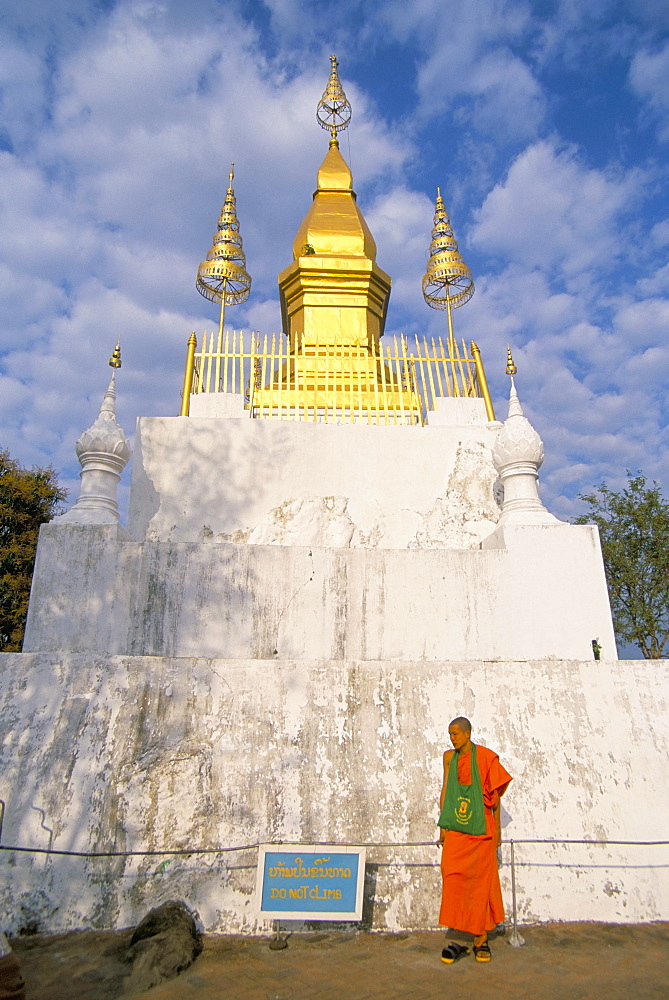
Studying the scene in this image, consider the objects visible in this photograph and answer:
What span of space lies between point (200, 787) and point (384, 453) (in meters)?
4.74

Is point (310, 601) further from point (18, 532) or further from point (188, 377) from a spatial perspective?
point (18, 532)

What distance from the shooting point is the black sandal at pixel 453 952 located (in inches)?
142

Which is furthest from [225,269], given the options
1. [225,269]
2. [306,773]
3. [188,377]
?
[306,773]

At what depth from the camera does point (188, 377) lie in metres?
9.11

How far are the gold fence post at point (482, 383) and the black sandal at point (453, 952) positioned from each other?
21.5ft

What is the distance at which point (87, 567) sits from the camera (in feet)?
18.9

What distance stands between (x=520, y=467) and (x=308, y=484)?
2.45 meters

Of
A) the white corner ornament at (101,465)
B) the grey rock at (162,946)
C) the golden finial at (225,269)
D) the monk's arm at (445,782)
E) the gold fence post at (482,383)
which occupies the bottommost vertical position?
the grey rock at (162,946)

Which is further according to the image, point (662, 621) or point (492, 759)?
point (662, 621)

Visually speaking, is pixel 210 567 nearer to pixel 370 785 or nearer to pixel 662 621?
pixel 370 785

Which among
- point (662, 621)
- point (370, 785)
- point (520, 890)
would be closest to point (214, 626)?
point (370, 785)

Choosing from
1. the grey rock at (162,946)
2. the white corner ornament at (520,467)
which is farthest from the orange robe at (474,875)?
the white corner ornament at (520,467)

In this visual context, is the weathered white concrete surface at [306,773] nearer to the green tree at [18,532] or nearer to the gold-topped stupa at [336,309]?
the gold-topped stupa at [336,309]

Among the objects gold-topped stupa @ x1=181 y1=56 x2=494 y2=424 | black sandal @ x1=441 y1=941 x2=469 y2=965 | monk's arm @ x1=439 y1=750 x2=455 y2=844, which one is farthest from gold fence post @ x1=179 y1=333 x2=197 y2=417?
black sandal @ x1=441 y1=941 x2=469 y2=965
